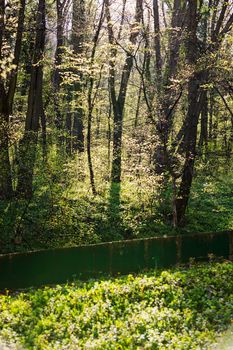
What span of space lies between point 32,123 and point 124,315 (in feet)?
28.4

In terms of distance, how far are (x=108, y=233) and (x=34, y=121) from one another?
4.52m

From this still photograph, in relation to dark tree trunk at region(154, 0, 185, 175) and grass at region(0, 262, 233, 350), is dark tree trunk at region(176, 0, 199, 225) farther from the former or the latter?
grass at region(0, 262, 233, 350)

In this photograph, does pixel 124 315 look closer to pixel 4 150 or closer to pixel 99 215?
pixel 4 150

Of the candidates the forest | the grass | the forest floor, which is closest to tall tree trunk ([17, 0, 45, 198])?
the forest

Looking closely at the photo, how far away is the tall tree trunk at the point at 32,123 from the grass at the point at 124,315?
4.01 meters

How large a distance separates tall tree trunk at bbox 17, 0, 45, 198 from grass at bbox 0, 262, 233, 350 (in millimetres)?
4005

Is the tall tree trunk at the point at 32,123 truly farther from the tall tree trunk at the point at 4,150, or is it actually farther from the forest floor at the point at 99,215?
the forest floor at the point at 99,215

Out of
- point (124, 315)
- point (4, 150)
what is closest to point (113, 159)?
point (4, 150)

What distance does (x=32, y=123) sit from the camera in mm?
15148

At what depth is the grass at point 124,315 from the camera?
7051 millimetres

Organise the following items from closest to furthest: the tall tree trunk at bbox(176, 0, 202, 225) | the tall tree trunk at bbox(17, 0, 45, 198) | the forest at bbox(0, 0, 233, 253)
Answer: the tall tree trunk at bbox(17, 0, 45, 198), the forest at bbox(0, 0, 233, 253), the tall tree trunk at bbox(176, 0, 202, 225)

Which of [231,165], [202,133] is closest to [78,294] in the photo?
[231,165]

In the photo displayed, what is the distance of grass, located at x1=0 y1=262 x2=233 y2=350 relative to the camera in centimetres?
705

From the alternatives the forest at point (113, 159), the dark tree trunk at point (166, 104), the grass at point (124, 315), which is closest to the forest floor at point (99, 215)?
the forest at point (113, 159)
